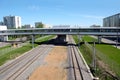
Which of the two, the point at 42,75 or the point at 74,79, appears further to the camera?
the point at 42,75

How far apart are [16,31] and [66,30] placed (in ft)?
92.4

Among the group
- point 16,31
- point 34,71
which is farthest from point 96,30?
point 34,71

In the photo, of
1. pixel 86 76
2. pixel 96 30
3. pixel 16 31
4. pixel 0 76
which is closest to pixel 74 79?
pixel 86 76

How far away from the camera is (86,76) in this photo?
28406 mm

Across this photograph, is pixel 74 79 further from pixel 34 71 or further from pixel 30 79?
pixel 34 71

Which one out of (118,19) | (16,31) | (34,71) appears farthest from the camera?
(118,19)

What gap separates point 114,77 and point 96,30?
58740mm

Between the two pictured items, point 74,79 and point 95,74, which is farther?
point 95,74

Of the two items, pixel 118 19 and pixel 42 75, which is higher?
pixel 118 19

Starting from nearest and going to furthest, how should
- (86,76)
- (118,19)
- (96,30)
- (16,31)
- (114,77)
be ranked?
(114,77)
(86,76)
(96,30)
(16,31)
(118,19)

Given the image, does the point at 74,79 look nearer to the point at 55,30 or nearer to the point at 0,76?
the point at 0,76

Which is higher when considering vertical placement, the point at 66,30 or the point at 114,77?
the point at 66,30

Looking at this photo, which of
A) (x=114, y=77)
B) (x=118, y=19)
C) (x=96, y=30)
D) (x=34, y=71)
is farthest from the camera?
(x=118, y=19)

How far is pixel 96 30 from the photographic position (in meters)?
83.8
